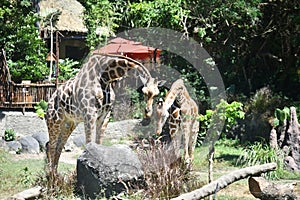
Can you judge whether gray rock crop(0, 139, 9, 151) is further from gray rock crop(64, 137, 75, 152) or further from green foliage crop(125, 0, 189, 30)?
green foliage crop(125, 0, 189, 30)

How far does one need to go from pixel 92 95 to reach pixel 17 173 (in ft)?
8.95

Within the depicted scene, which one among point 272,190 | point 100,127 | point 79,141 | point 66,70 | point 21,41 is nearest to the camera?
point 272,190

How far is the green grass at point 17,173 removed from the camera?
29.9 feet

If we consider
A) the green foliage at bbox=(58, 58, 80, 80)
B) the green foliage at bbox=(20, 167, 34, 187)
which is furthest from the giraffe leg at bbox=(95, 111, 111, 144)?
the green foliage at bbox=(58, 58, 80, 80)

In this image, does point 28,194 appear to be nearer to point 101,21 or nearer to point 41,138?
point 41,138

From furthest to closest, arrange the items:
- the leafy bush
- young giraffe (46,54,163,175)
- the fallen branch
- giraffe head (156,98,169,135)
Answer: the leafy bush → giraffe head (156,98,169,135) → young giraffe (46,54,163,175) → the fallen branch

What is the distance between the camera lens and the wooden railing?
16.6 metres

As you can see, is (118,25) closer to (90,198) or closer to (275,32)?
(275,32)

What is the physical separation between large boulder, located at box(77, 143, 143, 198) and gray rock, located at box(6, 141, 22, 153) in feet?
19.2

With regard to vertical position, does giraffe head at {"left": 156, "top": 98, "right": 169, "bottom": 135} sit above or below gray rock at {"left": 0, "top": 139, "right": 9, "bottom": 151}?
above

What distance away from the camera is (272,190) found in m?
7.05

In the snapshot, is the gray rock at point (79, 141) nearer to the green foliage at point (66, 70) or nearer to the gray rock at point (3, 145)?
the gray rock at point (3, 145)

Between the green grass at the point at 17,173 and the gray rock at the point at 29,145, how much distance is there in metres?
0.56

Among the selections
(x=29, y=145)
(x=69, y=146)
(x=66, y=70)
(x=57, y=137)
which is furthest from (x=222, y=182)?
(x=66, y=70)
